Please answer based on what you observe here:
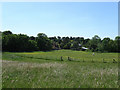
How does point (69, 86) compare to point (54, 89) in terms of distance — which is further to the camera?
point (69, 86)

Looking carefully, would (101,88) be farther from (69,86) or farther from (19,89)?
(19,89)

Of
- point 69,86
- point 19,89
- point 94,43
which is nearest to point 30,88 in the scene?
point 19,89

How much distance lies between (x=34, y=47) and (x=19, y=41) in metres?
14.0

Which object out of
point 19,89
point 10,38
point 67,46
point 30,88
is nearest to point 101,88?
point 30,88

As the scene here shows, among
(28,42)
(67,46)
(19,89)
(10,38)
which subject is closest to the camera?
(19,89)

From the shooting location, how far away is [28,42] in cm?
9594

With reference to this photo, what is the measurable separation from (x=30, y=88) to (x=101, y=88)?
382cm

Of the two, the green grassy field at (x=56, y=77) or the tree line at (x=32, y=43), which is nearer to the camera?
the green grassy field at (x=56, y=77)

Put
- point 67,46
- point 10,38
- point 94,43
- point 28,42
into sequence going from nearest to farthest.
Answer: point 10,38, point 28,42, point 94,43, point 67,46

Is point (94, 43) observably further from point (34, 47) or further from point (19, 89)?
point (19, 89)

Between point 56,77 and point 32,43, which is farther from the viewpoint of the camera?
point 32,43

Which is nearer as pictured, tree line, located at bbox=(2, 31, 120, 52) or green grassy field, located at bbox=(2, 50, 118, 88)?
green grassy field, located at bbox=(2, 50, 118, 88)

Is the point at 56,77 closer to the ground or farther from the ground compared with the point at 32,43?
closer to the ground

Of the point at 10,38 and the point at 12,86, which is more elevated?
the point at 10,38
